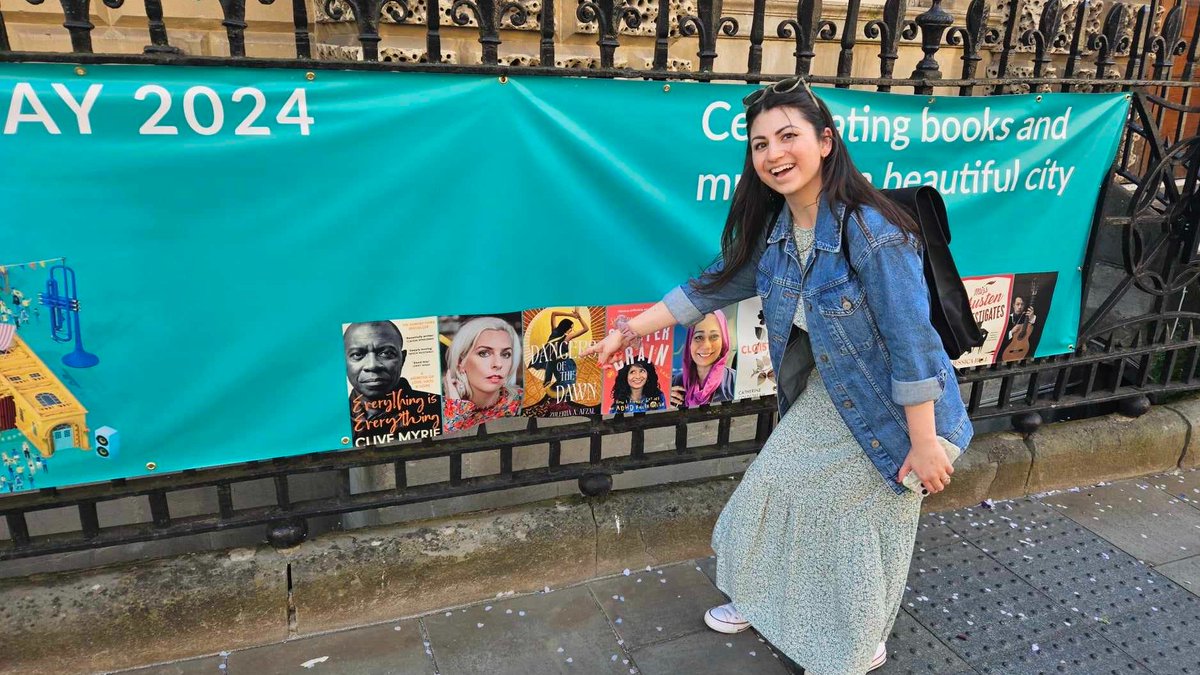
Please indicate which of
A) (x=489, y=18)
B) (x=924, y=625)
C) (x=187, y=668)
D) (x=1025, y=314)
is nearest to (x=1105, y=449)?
(x=1025, y=314)

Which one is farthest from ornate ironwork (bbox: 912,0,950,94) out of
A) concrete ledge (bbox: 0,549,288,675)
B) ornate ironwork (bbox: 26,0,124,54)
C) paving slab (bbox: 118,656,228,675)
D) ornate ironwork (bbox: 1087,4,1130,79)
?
paving slab (bbox: 118,656,228,675)

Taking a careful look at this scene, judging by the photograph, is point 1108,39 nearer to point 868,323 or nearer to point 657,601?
point 868,323

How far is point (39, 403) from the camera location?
2.46m

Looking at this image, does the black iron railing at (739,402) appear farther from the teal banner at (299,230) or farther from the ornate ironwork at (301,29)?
the teal banner at (299,230)

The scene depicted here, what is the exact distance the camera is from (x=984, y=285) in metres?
3.64

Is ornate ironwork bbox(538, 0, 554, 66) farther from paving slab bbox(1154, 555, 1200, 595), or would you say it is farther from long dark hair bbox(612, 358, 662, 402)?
paving slab bbox(1154, 555, 1200, 595)

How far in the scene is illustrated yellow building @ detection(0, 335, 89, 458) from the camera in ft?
7.95

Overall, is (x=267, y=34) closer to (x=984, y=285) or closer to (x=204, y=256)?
(x=204, y=256)

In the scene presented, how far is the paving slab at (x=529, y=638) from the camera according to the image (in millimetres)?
2850

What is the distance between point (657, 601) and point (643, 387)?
0.87m

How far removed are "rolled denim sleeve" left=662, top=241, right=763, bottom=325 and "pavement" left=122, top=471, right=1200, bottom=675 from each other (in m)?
1.23

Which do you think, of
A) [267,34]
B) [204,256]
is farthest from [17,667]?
[267,34]

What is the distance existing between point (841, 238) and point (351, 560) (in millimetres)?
2107

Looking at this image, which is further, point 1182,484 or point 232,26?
point 1182,484
